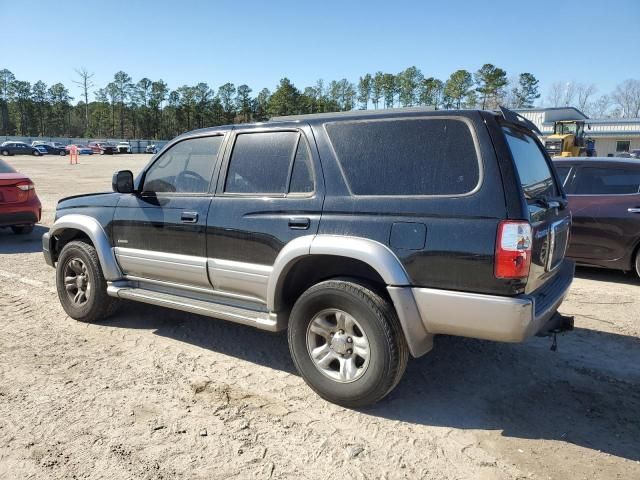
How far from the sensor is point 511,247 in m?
2.85

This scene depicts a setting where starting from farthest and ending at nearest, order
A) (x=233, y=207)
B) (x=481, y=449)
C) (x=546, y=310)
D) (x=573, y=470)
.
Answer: (x=233, y=207)
(x=546, y=310)
(x=481, y=449)
(x=573, y=470)

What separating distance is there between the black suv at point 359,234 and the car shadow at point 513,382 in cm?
50

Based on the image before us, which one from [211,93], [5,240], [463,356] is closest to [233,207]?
[463,356]

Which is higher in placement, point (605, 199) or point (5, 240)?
point (605, 199)

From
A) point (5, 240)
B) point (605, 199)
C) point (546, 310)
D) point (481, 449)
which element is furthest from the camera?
point (5, 240)

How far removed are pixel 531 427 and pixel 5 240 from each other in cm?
999

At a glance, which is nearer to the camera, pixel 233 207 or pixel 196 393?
pixel 196 393

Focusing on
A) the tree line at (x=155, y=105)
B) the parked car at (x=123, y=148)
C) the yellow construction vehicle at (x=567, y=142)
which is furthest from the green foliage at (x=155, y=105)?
the yellow construction vehicle at (x=567, y=142)

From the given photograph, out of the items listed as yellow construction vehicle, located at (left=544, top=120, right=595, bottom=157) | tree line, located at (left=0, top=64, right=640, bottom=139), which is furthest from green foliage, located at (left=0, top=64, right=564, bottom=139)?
yellow construction vehicle, located at (left=544, top=120, right=595, bottom=157)

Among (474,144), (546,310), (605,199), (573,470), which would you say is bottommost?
(573,470)

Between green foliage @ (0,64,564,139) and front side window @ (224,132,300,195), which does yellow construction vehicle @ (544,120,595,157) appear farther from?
green foliage @ (0,64,564,139)

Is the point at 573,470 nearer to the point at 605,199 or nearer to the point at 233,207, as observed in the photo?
the point at 233,207

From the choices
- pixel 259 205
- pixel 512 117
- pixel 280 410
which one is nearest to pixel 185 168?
pixel 259 205

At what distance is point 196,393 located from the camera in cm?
364
